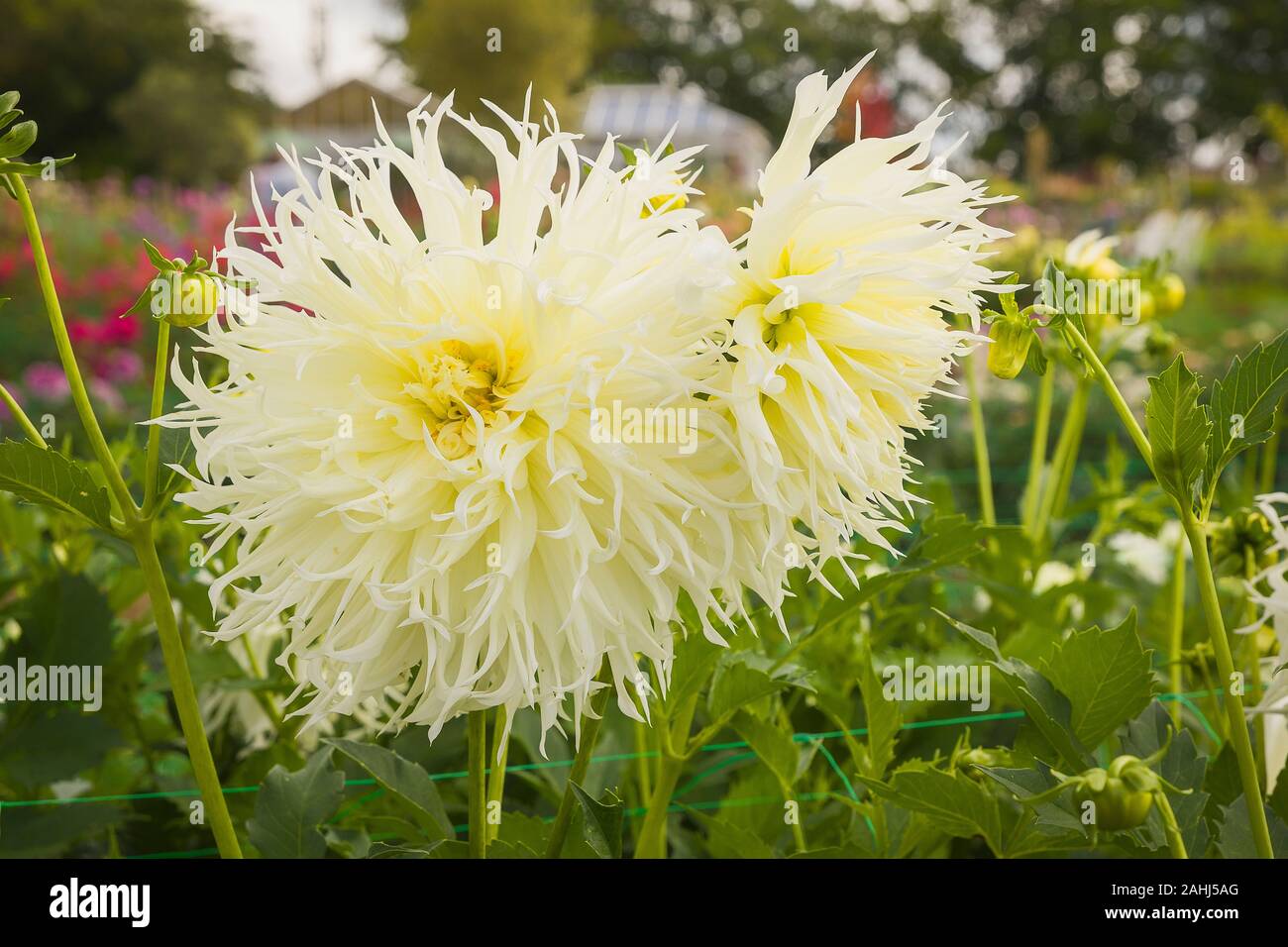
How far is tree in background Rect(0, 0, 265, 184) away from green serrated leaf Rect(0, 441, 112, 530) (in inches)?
448

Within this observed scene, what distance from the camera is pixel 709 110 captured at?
13.7 m

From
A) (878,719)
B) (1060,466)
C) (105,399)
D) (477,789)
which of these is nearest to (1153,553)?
(1060,466)

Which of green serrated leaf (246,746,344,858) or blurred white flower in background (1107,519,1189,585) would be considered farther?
blurred white flower in background (1107,519,1189,585)

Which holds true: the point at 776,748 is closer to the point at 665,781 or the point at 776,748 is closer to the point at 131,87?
the point at 665,781

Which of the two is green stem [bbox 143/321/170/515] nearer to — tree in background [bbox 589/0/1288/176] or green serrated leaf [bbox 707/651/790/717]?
green serrated leaf [bbox 707/651/790/717]

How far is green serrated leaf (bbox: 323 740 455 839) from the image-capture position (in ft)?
1.97

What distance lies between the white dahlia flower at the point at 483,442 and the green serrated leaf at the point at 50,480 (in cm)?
6

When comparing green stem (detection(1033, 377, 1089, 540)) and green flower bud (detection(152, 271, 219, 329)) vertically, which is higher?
green stem (detection(1033, 377, 1089, 540))

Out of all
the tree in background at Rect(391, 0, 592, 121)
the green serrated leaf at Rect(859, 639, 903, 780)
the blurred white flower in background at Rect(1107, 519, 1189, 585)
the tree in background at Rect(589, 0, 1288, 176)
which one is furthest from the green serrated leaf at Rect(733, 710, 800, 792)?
the tree in background at Rect(589, 0, 1288, 176)

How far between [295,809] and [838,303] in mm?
365

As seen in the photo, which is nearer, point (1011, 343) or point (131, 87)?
point (1011, 343)

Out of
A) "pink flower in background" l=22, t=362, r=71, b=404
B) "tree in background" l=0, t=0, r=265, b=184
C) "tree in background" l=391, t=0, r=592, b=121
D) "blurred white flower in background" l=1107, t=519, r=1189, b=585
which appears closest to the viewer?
"blurred white flower in background" l=1107, t=519, r=1189, b=585

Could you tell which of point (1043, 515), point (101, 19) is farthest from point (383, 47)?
point (1043, 515)

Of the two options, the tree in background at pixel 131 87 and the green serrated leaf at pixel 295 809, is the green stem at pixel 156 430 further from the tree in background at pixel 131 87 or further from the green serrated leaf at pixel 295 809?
the tree in background at pixel 131 87
